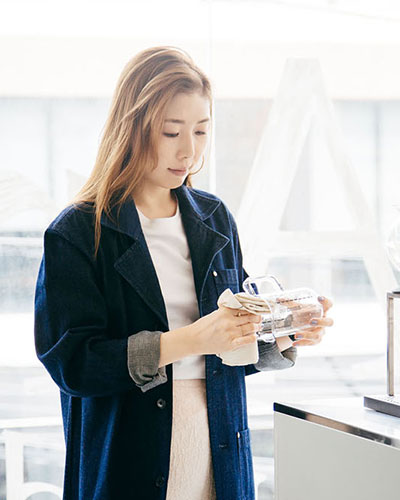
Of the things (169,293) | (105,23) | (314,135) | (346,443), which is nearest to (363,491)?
(346,443)

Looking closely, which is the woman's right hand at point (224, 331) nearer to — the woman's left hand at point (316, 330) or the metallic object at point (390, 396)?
the woman's left hand at point (316, 330)

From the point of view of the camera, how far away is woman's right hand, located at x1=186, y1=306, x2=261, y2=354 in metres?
1.30

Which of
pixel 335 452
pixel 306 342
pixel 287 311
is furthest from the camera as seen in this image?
pixel 306 342

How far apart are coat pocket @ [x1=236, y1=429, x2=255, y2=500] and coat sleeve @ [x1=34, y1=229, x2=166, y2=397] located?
260 millimetres

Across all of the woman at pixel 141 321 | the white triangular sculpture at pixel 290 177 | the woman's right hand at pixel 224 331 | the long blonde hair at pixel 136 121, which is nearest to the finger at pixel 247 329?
Answer: the woman's right hand at pixel 224 331

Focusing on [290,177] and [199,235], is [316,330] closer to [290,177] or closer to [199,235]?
[199,235]

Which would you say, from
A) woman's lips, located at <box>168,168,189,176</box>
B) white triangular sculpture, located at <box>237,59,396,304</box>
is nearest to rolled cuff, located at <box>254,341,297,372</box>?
woman's lips, located at <box>168,168,189,176</box>

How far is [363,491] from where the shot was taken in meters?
1.21

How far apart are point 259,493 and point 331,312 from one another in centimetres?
63

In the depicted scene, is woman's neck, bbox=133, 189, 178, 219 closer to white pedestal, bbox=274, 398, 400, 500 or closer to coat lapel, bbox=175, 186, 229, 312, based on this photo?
coat lapel, bbox=175, 186, 229, 312

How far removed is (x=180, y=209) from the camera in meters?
1.59

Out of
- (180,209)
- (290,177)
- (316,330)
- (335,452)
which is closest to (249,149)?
(290,177)

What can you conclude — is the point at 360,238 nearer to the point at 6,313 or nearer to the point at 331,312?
the point at 331,312

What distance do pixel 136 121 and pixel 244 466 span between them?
0.75 meters
